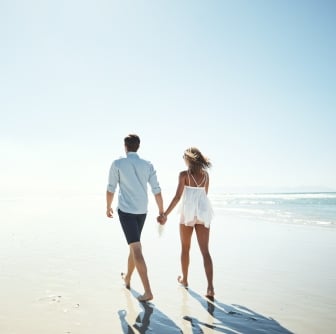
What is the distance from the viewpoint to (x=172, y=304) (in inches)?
183

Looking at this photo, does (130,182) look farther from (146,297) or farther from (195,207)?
(146,297)

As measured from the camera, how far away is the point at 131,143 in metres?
5.00

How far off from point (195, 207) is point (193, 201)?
117 millimetres

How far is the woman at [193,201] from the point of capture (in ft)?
17.3

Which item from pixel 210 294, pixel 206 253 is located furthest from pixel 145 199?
pixel 210 294

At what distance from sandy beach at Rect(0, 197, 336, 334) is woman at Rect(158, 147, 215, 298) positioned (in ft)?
2.66

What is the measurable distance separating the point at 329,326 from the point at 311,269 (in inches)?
112

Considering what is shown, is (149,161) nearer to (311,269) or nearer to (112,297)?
(112,297)

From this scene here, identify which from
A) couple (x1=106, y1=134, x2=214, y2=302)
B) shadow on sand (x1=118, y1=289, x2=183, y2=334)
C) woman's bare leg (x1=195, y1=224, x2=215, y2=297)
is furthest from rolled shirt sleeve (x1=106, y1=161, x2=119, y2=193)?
shadow on sand (x1=118, y1=289, x2=183, y2=334)

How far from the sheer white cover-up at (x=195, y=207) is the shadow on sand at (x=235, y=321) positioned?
3.86 feet

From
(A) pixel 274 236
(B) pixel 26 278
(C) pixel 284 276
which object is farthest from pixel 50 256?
(A) pixel 274 236

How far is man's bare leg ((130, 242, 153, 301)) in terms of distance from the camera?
4.51 meters

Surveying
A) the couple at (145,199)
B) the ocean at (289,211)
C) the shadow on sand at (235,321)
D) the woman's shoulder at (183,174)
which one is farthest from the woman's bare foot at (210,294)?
the ocean at (289,211)

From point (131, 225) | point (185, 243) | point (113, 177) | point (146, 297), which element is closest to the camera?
point (146, 297)
